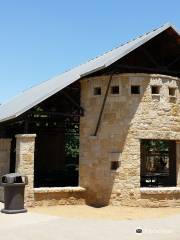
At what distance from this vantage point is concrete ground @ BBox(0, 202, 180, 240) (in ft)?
27.7

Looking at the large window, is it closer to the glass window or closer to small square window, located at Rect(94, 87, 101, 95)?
the glass window

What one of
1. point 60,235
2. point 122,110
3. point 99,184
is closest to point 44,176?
point 99,184

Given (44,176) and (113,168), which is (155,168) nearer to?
(44,176)

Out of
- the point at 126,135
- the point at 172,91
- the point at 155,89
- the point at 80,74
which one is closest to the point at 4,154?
the point at 80,74

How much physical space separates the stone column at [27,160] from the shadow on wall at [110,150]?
245cm

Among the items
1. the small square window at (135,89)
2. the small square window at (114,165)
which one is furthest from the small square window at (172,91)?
the small square window at (114,165)

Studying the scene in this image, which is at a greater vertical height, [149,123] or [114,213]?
[149,123]

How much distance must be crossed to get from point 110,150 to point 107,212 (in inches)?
100

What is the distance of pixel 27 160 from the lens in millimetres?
13469

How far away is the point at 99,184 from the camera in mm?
14391

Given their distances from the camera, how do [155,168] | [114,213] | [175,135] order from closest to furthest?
[114,213] → [175,135] → [155,168]

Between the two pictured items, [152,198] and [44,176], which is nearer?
[152,198]

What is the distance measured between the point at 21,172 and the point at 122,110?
4543mm

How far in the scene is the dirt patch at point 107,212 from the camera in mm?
12027
